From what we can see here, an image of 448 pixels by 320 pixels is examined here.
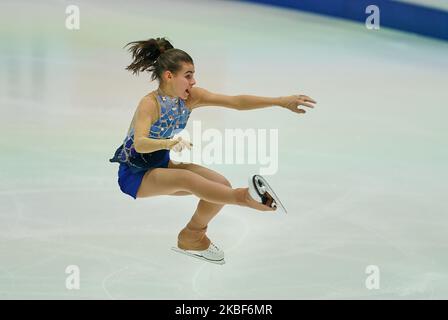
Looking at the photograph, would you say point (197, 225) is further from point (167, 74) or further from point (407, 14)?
point (407, 14)

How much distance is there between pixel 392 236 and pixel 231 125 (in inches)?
63.1

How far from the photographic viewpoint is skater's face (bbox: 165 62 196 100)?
441 centimetres

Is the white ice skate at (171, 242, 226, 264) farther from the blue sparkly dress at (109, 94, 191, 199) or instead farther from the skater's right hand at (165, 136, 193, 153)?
the skater's right hand at (165, 136, 193, 153)

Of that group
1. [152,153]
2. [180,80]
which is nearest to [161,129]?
[152,153]

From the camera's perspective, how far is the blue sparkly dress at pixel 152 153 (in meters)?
4.44

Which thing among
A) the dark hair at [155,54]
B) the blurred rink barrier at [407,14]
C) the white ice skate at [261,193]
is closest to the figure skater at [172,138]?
the dark hair at [155,54]

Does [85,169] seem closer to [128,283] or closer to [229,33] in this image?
[128,283]

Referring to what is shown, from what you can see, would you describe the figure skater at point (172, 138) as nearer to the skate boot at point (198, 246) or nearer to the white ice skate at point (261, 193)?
the skate boot at point (198, 246)

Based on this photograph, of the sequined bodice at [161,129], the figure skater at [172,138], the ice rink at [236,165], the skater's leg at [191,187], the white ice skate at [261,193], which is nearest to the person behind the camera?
the white ice skate at [261,193]

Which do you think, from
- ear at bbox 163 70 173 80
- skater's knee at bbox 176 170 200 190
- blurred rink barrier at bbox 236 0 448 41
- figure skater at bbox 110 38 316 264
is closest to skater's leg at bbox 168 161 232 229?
figure skater at bbox 110 38 316 264

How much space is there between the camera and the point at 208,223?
4977 mm

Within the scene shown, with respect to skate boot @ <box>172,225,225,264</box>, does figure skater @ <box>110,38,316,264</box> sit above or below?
above

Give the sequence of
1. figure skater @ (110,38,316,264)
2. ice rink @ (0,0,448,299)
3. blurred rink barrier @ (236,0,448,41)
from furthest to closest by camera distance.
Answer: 1. blurred rink barrier @ (236,0,448,41)
2. ice rink @ (0,0,448,299)
3. figure skater @ (110,38,316,264)

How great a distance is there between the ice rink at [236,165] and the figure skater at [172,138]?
7.4 inches
